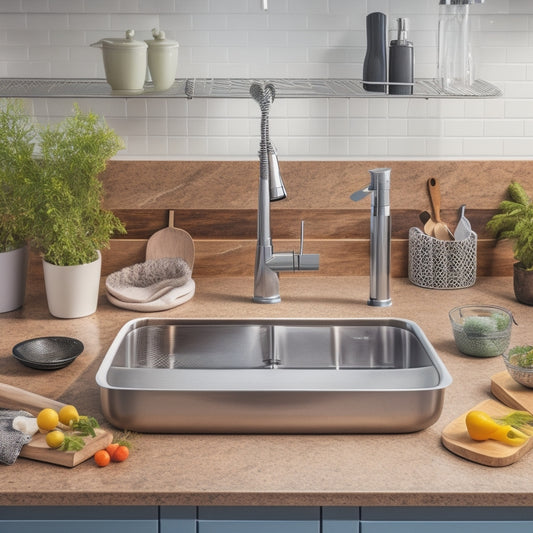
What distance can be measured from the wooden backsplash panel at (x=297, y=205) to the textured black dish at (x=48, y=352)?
24.7 inches

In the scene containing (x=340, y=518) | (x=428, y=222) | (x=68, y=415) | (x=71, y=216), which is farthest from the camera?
A: (x=428, y=222)

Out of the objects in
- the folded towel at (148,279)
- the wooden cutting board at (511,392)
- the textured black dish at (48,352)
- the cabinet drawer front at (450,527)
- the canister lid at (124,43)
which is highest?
the canister lid at (124,43)

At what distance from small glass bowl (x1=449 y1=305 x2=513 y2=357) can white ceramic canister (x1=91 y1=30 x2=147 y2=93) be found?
3.32ft

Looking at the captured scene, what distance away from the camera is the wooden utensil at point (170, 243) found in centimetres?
269

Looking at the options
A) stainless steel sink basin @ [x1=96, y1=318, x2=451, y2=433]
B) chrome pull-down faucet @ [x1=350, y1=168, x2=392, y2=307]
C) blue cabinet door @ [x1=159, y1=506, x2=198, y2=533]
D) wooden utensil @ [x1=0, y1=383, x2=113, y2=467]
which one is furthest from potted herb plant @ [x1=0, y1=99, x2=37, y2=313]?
blue cabinet door @ [x1=159, y1=506, x2=198, y2=533]

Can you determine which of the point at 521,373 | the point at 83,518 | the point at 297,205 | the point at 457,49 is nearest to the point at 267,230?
the point at 297,205

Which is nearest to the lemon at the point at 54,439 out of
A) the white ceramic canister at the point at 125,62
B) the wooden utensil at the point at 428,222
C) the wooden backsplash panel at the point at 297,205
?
the white ceramic canister at the point at 125,62

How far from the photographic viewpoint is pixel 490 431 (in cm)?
163

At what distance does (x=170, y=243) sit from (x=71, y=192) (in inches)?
17.2

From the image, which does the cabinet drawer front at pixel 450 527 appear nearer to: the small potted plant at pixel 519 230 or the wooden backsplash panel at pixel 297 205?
the small potted plant at pixel 519 230

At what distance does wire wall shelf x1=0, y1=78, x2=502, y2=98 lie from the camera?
2.37 meters

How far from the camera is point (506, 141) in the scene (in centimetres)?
270

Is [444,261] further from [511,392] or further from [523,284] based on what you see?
[511,392]

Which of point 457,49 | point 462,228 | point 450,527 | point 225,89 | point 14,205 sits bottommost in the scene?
point 450,527
